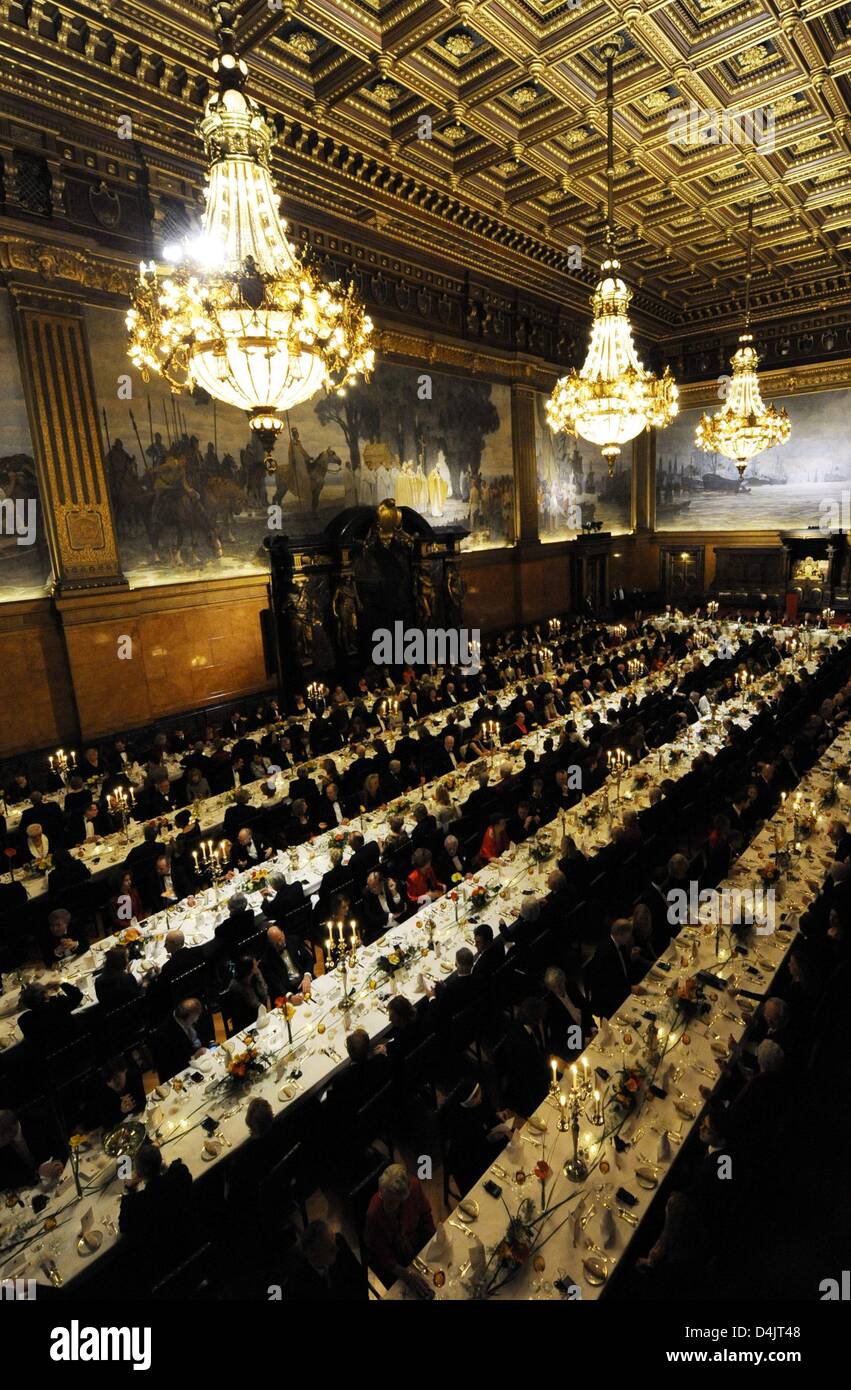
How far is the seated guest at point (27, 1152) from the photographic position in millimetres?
4375

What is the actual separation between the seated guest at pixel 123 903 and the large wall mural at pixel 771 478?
26136mm

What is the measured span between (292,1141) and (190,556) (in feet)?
38.4

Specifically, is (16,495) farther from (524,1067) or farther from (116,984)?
(524,1067)

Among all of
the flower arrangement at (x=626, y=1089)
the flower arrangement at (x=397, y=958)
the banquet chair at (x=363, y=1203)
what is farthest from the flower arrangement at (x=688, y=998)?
the banquet chair at (x=363, y=1203)

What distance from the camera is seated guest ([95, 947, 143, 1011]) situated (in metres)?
5.77

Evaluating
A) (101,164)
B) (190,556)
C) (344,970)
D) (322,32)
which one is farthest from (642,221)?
(344,970)

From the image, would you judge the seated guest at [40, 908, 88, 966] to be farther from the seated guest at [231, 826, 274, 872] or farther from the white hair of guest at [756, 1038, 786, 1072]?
the white hair of guest at [756, 1038, 786, 1072]

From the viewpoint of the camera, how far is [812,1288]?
4.12 meters

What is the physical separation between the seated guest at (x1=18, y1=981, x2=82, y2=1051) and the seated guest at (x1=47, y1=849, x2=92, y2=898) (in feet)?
6.80

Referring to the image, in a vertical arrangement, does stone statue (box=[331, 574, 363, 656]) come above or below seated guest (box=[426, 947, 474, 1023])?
above

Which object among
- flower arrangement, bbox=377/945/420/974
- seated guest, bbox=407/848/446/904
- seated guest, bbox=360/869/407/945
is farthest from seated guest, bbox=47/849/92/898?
flower arrangement, bbox=377/945/420/974

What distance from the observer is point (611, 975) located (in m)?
6.04

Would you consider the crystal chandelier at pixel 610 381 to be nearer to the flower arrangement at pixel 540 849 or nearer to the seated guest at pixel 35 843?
the flower arrangement at pixel 540 849
